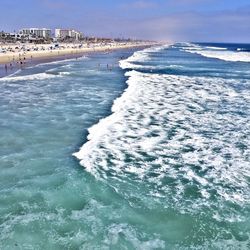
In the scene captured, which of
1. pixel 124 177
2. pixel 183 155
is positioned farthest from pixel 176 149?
pixel 124 177

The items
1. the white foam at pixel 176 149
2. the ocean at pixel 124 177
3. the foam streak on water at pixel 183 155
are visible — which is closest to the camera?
the ocean at pixel 124 177

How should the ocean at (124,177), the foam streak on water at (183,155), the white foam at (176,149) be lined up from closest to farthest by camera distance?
the ocean at (124,177)
the foam streak on water at (183,155)
the white foam at (176,149)

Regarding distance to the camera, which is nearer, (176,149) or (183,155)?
(183,155)

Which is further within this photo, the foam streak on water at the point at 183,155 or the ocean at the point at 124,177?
the foam streak on water at the point at 183,155

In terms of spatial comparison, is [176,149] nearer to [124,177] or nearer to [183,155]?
[183,155]

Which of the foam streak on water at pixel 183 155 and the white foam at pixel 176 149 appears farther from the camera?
the white foam at pixel 176 149

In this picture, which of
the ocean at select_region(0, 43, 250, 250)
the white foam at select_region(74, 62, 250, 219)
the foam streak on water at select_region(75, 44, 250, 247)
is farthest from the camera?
the white foam at select_region(74, 62, 250, 219)

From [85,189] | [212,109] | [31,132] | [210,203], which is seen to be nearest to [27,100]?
[31,132]

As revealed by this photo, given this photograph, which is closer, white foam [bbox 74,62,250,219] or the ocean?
the ocean

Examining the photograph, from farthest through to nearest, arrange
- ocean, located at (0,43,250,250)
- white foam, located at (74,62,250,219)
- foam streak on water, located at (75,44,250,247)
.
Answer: white foam, located at (74,62,250,219)
foam streak on water, located at (75,44,250,247)
ocean, located at (0,43,250,250)
